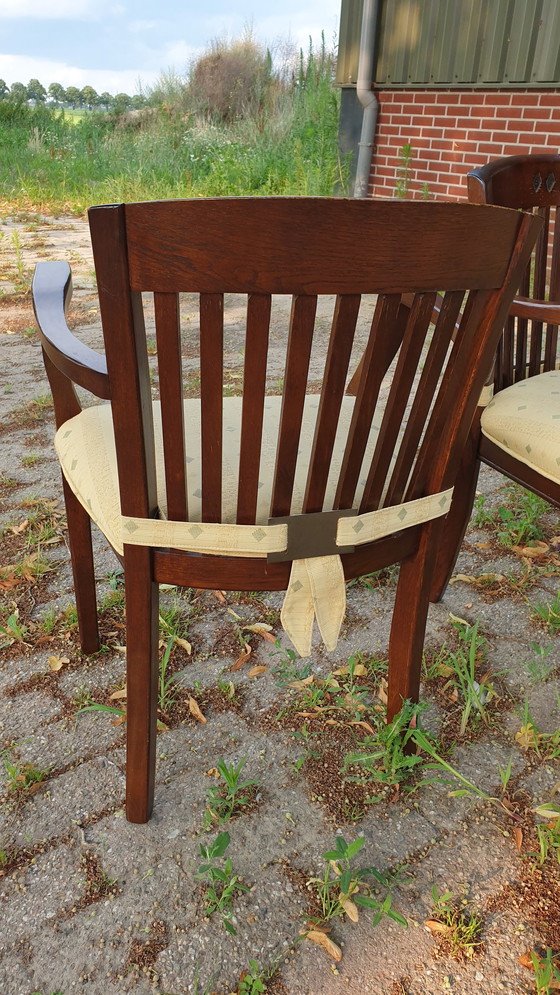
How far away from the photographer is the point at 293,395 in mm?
1007

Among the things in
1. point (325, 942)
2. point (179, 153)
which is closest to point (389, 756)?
point (325, 942)

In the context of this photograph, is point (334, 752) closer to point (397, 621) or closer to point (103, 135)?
point (397, 621)

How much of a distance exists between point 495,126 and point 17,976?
18.1 feet

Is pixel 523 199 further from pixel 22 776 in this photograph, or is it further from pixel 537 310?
pixel 22 776

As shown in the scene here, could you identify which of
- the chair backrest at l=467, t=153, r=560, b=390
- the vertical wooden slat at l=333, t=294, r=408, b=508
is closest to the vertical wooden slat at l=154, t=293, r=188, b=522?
the vertical wooden slat at l=333, t=294, r=408, b=508

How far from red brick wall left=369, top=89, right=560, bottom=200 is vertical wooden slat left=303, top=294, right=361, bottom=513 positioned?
4.51 m

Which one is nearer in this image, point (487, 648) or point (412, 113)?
point (487, 648)

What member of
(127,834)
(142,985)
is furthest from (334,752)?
(142,985)

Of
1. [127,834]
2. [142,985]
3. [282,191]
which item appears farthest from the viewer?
[282,191]

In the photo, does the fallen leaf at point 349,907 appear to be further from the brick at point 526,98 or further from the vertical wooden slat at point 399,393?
the brick at point 526,98

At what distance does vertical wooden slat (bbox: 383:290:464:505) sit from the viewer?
104 centimetres

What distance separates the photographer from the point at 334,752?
1532 millimetres

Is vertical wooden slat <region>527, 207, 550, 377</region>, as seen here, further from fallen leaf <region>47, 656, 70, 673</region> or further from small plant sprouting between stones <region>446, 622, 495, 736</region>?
fallen leaf <region>47, 656, 70, 673</region>

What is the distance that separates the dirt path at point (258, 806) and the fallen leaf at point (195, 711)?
0.4 inches
